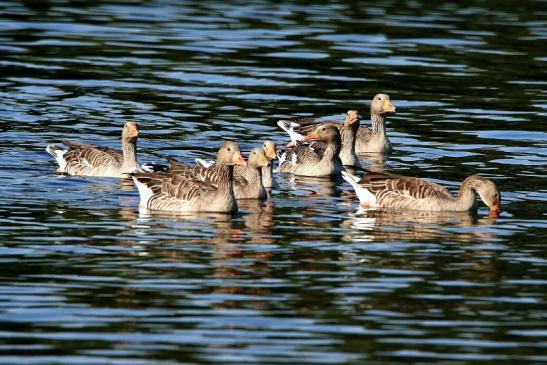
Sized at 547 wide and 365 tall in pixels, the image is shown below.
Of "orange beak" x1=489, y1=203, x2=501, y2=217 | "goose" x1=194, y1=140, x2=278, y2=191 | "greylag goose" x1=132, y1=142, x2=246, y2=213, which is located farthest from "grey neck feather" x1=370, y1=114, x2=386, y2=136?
"greylag goose" x1=132, y1=142, x2=246, y2=213

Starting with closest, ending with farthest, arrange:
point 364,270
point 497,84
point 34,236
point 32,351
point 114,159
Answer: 1. point 32,351
2. point 364,270
3. point 34,236
4. point 114,159
5. point 497,84

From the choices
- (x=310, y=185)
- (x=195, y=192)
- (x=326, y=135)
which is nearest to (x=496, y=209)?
(x=310, y=185)

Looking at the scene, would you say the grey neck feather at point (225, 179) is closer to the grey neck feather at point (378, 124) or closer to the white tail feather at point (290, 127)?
the white tail feather at point (290, 127)

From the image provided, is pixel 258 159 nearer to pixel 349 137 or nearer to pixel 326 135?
pixel 326 135

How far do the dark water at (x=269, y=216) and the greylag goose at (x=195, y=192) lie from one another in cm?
36

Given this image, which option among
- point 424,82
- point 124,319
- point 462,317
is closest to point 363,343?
point 462,317

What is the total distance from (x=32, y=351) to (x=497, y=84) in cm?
2307

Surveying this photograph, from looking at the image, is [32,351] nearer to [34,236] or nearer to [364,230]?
[34,236]

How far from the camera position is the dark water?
43.2 feet

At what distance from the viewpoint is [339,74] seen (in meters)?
34.8

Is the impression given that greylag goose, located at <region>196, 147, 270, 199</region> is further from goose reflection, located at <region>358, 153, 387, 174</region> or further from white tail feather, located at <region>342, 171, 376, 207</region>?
goose reflection, located at <region>358, 153, 387, 174</region>

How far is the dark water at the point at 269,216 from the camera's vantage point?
43.2 ft

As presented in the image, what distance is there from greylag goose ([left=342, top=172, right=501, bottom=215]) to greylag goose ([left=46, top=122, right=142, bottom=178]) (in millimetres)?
4178

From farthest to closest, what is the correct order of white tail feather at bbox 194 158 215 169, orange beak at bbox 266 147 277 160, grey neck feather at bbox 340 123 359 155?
grey neck feather at bbox 340 123 359 155
white tail feather at bbox 194 158 215 169
orange beak at bbox 266 147 277 160
